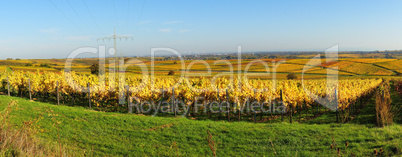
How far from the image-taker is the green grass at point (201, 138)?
626 centimetres

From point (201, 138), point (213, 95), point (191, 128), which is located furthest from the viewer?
point (213, 95)

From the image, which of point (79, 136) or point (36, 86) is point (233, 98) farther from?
point (36, 86)

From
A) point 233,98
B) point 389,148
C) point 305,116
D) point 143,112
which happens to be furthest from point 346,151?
point 143,112

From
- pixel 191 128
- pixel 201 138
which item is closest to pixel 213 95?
pixel 191 128

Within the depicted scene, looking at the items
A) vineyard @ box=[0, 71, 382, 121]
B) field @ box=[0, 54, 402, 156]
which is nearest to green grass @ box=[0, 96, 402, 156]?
field @ box=[0, 54, 402, 156]

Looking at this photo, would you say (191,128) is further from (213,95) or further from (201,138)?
(213,95)

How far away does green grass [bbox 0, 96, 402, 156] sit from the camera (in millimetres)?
6258

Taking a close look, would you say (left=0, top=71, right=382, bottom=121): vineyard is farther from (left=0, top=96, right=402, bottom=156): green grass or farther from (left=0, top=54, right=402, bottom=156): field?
(left=0, top=96, right=402, bottom=156): green grass

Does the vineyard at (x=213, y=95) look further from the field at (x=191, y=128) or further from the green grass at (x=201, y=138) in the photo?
the green grass at (x=201, y=138)

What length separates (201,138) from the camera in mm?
7617

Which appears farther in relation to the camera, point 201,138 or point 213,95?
point 213,95

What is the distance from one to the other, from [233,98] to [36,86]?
1427 cm

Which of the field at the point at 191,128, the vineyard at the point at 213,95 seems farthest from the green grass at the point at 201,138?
the vineyard at the point at 213,95

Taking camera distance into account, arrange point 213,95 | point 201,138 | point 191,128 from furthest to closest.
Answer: point 213,95 < point 191,128 < point 201,138
